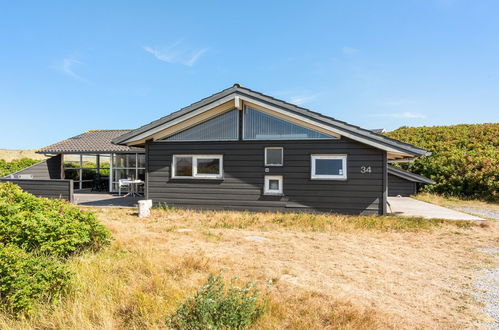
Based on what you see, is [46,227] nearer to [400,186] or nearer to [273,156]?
[273,156]

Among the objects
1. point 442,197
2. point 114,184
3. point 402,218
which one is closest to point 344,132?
point 402,218

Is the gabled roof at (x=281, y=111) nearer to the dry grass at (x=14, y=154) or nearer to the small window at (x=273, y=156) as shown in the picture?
the small window at (x=273, y=156)

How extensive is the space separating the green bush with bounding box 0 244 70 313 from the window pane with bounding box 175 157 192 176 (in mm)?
7417

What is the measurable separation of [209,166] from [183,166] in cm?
105

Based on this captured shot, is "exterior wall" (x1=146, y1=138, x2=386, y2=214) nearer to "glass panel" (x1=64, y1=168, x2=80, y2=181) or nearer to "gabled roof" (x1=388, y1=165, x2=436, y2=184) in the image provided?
"gabled roof" (x1=388, y1=165, x2=436, y2=184)

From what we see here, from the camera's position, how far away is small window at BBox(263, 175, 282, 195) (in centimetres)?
1036

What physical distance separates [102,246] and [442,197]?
1869cm

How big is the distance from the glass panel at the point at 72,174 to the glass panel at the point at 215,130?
11.7 metres

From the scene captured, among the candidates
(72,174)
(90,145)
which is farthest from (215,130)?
(72,174)

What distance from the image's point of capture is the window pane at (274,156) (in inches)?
409

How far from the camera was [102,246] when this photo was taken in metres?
5.66

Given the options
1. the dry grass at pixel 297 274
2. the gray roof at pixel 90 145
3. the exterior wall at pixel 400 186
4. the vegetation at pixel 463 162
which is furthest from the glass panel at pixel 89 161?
the vegetation at pixel 463 162

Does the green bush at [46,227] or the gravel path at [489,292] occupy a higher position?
the green bush at [46,227]

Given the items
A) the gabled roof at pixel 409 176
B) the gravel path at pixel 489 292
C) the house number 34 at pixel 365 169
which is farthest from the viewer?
the gabled roof at pixel 409 176
